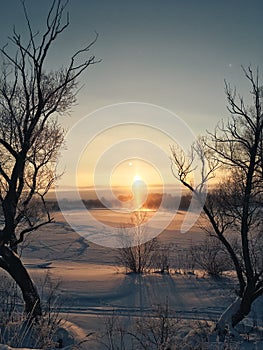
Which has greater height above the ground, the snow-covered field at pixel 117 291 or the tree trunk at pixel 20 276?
the tree trunk at pixel 20 276

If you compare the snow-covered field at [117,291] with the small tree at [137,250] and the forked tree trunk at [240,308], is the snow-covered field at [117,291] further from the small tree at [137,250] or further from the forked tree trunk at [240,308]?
the forked tree trunk at [240,308]

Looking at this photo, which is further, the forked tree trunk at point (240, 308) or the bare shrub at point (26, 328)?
the forked tree trunk at point (240, 308)

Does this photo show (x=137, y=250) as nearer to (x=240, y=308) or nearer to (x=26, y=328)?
→ (x=240, y=308)

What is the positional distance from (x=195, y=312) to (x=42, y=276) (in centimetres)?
870

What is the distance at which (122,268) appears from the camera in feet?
69.1

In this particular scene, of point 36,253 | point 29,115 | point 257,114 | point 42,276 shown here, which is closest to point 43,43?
point 29,115

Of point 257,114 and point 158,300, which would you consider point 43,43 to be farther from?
point 158,300

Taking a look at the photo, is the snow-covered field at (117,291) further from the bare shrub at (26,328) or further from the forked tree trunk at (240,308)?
the forked tree trunk at (240,308)

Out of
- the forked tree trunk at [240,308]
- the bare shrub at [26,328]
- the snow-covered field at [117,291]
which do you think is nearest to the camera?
the bare shrub at [26,328]

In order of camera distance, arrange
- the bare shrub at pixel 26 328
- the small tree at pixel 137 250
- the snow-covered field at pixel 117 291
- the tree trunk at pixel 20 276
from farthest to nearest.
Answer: the small tree at pixel 137 250
the snow-covered field at pixel 117 291
the tree trunk at pixel 20 276
the bare shrub at pixel 26 328

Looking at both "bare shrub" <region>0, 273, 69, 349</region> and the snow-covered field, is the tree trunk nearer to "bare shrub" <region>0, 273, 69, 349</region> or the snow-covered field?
"bare shrub" <region>0, 273, 69, 349</region>

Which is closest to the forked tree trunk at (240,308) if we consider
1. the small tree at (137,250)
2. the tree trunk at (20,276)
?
the tree trunk at (20,276)

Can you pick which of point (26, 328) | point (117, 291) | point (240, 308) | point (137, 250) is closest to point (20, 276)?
point (26, 328)

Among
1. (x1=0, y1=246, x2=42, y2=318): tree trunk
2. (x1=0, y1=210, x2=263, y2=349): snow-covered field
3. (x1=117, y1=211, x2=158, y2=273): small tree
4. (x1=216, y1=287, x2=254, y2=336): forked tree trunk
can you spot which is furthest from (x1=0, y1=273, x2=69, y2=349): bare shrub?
(x1=117, y1=211, x2=158, y2=273): small tree
